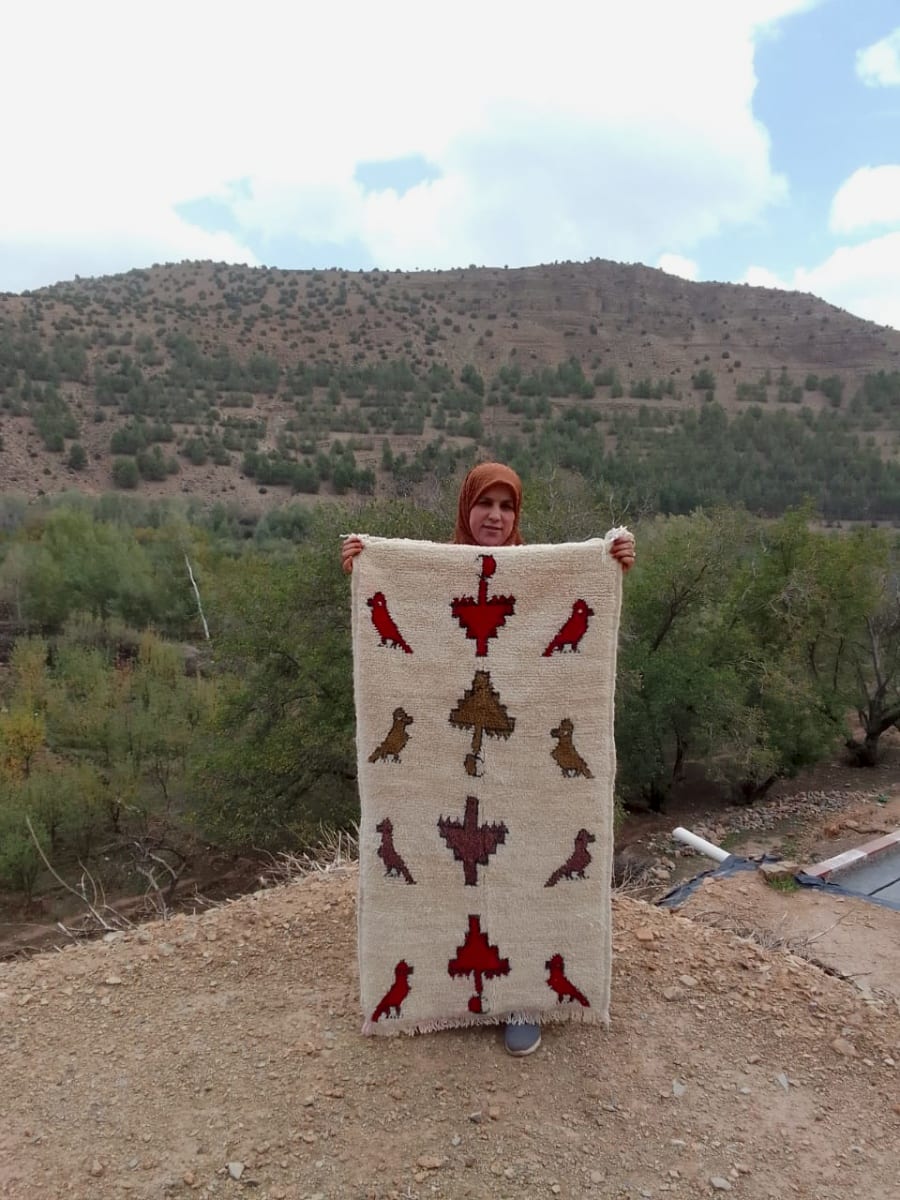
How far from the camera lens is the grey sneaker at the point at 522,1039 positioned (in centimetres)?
266

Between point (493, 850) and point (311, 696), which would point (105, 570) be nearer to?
point (311, 696)

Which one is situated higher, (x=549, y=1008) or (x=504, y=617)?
(x=504, y=617)

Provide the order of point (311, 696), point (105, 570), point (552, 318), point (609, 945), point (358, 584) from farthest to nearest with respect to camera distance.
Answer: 1. point (552, 318)
2. point (105, 570)
3. point (311, 696)
4. point (609, 945)
5. point (358, 584)

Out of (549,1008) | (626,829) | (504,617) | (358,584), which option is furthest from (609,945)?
(626,829)

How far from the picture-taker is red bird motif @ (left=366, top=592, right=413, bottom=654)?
8.11 feet

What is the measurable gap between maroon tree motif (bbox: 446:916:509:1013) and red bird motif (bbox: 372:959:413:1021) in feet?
0.50

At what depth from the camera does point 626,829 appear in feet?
40.6

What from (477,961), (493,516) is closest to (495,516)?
(493,516)

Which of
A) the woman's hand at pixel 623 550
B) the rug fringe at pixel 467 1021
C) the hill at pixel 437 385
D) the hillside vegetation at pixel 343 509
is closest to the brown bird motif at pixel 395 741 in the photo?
the woman's hand at pixel 623 550

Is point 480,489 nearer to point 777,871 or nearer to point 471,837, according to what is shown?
point 471,837

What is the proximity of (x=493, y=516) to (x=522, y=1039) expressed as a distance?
5.98ft

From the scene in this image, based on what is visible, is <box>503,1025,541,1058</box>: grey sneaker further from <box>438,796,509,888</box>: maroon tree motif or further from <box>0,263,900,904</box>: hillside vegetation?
<box>0,263,900,904</box>: hillside vegetation

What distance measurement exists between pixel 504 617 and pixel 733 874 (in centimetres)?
397

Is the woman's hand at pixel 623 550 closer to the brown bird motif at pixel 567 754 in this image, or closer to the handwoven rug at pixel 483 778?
the handwoven rug at pixel 483 778
